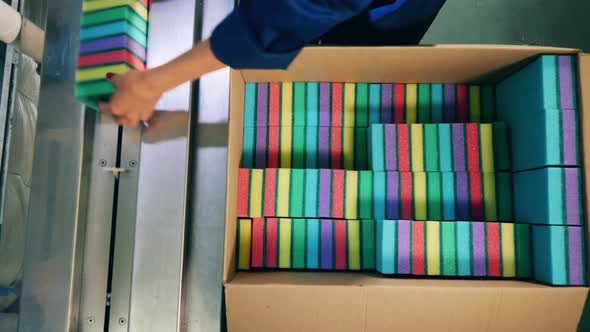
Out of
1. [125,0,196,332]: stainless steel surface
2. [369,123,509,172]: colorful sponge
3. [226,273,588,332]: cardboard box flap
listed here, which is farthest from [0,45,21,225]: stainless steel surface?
[369,123,509,172]: colorful sponge

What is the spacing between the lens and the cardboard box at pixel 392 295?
0.87 metres

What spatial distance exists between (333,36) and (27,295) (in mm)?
997

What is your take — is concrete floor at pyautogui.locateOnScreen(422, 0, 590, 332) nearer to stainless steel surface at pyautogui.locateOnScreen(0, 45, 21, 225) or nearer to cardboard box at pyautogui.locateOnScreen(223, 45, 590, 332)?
cardboard box at pyautogui.locateOnScreen(223, 45, 590, 332)

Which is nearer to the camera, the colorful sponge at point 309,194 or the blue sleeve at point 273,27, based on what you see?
the blue sleeve at point 273,27

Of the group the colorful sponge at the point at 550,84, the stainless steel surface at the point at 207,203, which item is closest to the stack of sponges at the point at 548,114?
the colorful sponge at the point at 550,84

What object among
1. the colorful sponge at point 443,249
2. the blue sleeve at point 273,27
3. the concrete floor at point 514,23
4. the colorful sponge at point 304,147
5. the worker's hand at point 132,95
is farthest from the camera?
the concrete floor at point 514,23

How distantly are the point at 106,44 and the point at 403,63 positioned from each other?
744 millimetres

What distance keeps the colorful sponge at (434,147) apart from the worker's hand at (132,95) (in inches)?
21.2

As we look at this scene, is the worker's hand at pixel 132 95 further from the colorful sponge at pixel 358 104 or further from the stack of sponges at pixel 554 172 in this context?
the stack of sponges at pixel 554 172

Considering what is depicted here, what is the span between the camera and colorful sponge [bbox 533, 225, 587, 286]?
33.9 inches

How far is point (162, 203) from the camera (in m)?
1.00

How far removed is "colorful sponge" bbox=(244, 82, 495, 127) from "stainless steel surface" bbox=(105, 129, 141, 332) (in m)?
0.31

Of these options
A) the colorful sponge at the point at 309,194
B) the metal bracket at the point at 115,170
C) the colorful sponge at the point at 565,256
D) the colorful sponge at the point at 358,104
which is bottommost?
the colorful sponge at the point at 565,256

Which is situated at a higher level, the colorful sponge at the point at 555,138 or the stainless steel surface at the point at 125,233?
the colorful sponge at the point at 555,138
